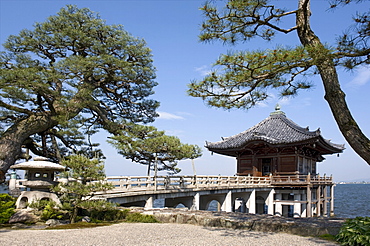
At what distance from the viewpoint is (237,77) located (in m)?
6.20

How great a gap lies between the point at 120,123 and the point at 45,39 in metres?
6.00

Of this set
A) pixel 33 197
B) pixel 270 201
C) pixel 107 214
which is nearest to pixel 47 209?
pixel 33 197

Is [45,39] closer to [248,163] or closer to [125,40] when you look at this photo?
[125,40]

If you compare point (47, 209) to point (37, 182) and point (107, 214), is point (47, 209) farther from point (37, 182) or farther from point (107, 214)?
point (107, 214)

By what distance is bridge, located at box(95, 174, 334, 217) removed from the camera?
12742 millimetres

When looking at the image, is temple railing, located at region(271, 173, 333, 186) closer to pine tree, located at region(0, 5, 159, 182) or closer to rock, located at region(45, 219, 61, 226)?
pine tree, located at region(0, 5, 159, 182)

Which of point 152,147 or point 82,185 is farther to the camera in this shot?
point 152,147

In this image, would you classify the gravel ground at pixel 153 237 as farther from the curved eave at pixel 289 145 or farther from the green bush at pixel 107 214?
the curved eave at pixel 289 145

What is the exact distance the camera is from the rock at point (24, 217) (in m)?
9.25

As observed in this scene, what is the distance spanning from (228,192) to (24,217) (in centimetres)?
1224

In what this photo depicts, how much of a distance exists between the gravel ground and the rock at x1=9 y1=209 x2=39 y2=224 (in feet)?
5.32

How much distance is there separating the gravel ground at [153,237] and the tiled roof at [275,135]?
16032 millimetres

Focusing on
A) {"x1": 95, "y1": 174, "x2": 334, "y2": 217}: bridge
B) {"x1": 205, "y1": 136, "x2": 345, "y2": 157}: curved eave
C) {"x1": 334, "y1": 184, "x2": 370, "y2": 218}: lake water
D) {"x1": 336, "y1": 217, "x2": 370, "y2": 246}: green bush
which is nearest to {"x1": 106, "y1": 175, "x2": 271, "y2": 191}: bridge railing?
{"x1": 95, "y1": 174, "x2": 334, "y2": 217}: bridge

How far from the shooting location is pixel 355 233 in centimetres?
623
